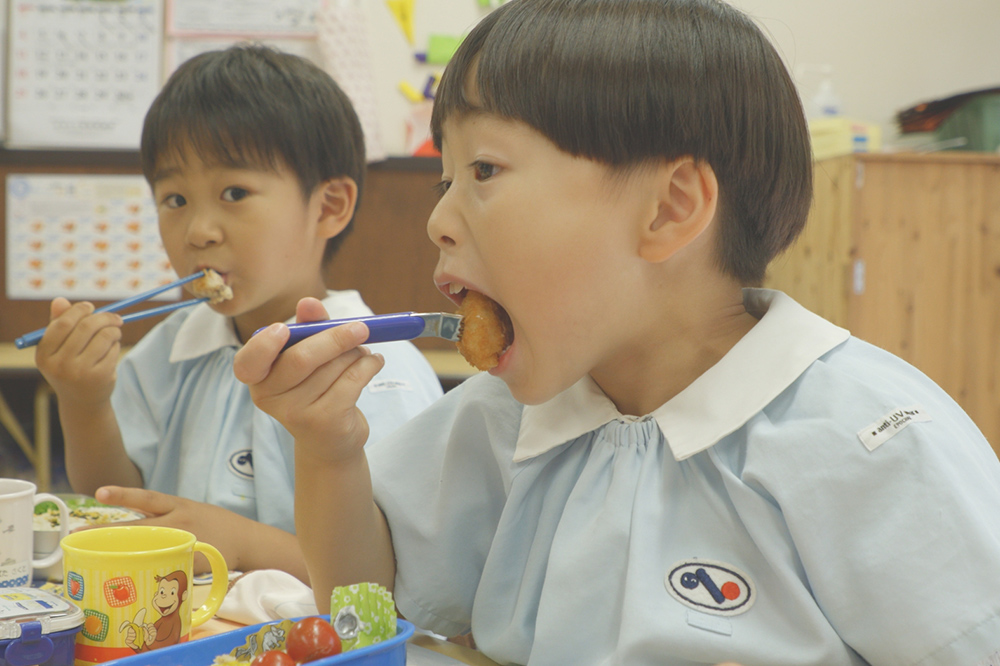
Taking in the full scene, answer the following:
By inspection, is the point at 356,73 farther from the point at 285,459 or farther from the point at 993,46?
the point at 993,46

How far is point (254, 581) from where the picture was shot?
851mm

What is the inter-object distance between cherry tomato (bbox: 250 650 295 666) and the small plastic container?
6.3 inches

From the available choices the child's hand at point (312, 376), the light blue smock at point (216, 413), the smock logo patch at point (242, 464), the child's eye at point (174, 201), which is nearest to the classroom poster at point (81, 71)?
the light blue smock at point (216, 413)

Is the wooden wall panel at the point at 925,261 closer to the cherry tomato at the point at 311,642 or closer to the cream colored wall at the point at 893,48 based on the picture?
the cream colored wall at the point at 893,48

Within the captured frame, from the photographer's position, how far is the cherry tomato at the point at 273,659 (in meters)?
0.56

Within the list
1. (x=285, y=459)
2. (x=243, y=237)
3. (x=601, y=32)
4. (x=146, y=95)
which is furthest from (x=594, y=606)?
(x=146, y=95)

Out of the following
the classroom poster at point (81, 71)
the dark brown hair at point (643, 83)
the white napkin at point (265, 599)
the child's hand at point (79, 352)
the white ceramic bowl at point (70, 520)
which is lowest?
the white napkin at point (265, 599)

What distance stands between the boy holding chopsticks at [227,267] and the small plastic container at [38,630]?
0.54 meters

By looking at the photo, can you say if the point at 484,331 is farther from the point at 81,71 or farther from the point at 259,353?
the point at 81,71

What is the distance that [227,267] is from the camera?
4.27 ft

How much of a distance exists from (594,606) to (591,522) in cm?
7

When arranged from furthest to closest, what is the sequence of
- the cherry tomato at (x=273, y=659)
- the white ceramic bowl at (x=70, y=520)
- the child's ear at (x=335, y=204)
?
1. the child's ear at (x=335, y=204)
2. the white ceramic bowl at (x=70, y=520)
3. the cherry tomato at (x=273, y=659)

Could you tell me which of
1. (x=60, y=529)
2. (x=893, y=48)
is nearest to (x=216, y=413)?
(x=60, y=529)

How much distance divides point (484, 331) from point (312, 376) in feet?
0.51
